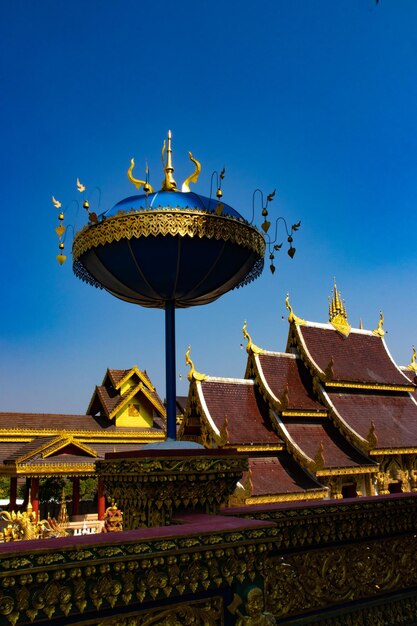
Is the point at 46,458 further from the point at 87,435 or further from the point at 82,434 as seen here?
the point at 87,435

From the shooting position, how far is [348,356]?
18109 millimetres

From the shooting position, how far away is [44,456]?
61.6ft

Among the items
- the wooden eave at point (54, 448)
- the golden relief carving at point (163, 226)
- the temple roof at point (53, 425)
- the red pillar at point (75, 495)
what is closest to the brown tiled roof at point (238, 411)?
the wooden eave at point (54, 448)

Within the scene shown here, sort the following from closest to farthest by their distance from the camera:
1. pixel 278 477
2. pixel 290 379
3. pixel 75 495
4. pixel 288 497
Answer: pixel 288 497 < pixel 278 477 < pixel 290 379 < pixel 75 495

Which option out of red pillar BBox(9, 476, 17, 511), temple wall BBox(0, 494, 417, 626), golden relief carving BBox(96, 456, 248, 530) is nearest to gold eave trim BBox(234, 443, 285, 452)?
temple wall BBox(0, 494, 417, 626)

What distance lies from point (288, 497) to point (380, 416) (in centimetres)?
539

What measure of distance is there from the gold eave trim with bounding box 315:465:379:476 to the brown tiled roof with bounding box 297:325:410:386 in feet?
9.30

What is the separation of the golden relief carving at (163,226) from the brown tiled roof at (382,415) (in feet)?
41.1

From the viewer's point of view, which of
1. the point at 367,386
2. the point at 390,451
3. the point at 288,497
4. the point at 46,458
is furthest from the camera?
the point at 46,458

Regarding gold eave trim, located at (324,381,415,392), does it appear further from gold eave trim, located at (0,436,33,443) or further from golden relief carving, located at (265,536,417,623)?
gold eave trim, located at (0,436,33,443)

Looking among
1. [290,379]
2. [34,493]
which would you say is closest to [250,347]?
[290,379]

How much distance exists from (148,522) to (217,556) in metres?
1.16

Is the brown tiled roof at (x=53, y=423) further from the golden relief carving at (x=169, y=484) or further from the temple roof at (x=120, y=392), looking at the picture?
the golden relief carving at (x=169, y=484)

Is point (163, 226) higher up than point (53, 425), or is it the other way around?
point (163, 226)
